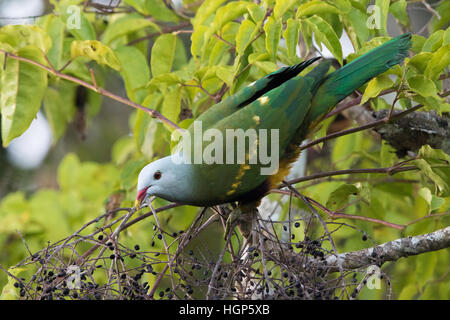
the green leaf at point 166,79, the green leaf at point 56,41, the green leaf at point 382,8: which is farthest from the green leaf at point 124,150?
the green leaf at point 382,8

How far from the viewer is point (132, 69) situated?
3.24m

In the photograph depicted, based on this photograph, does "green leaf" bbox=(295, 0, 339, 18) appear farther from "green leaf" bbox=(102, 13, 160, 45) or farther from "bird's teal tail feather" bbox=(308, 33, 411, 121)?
"green leaf" bbox=(102, 13, 160, 45)

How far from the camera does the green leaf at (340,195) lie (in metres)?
2.76

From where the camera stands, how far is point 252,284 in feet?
6.54

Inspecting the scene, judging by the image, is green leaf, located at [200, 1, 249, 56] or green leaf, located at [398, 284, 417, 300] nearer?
green leaf, located at [200, 1, 249, 56]

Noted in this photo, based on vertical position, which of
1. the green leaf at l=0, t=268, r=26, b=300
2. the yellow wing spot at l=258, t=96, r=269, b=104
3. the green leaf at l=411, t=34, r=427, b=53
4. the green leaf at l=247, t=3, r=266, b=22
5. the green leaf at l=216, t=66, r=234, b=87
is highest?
the green leaf at l=247, t=3, r=266, b=22

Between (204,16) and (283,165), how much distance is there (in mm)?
775

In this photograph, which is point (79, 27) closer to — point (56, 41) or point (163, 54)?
point (56, 41)

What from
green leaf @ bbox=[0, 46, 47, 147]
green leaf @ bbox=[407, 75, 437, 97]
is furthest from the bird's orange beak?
green leaf @ bbox=[407, 75, 437, 97]

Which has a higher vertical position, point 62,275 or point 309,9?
point 309,9

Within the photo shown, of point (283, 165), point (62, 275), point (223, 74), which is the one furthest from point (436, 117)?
point (62, 275)

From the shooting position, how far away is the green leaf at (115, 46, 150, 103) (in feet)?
10.5

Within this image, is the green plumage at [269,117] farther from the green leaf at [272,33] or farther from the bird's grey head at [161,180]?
the green leaf at [272,33]
